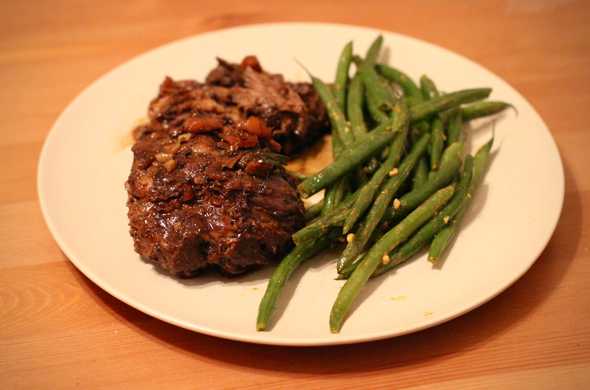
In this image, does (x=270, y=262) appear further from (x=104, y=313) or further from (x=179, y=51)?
(x=179, y=51)

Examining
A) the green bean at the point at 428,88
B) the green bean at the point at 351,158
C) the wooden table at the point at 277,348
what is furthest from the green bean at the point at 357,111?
the wooden table at the point at 277,348

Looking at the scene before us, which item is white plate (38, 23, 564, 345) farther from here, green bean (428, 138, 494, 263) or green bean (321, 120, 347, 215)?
green bean (321, 120, 347, 215)

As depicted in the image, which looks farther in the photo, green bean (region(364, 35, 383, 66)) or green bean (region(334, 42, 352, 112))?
green bean (region(364, 35, 383, 66))

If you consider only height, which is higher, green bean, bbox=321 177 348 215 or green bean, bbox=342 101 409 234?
green bean, bbox=342 101 409 234

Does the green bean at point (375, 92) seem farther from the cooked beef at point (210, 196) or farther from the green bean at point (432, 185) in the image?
the cooked beef at point (210, 196)

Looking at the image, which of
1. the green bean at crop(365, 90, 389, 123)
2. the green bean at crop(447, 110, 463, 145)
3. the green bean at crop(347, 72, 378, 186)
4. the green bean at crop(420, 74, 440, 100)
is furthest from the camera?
the green bean at crop(420, 74, 440, 100)

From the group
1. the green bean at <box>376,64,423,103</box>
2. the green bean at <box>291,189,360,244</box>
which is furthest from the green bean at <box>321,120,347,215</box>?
the green bean at <box>376,64,423,103</box>

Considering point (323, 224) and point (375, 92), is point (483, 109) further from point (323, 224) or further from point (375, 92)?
point (323, 224)
